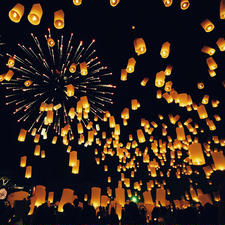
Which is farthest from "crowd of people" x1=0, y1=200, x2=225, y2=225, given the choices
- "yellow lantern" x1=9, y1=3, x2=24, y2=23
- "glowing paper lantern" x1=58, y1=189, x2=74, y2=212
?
"glowing paper lantern" x1=58, y1=189, x2=74, y2=212

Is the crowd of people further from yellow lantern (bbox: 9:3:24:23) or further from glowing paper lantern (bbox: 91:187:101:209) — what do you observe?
glowing paper lantern (bbox: 91:187:101:209)

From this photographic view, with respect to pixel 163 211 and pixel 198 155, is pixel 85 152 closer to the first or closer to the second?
pixel 198 155

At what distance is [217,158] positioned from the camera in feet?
21.3

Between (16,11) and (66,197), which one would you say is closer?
(16,11)

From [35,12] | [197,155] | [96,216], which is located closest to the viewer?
[96,216]

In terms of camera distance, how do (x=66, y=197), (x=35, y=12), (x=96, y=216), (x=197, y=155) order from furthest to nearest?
(x=66, y=197) < (x=197, y=155) < (x=35, y=12) < (x=96, y=216)

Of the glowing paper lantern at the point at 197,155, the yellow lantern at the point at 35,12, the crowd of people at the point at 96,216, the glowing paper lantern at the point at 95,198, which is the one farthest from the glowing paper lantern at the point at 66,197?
the yellow lantern at the point at 35,12

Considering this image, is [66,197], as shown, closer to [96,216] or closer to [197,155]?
[96,216]

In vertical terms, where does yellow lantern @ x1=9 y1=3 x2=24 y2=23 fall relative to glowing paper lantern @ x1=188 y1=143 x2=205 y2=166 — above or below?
above

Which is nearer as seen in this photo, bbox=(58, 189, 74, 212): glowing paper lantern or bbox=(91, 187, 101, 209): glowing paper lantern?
bbox=(58, 189, 74, 212): glowing paper lantern

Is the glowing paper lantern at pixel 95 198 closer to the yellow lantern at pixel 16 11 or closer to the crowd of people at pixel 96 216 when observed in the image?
the crowd of people at pixel 96 216

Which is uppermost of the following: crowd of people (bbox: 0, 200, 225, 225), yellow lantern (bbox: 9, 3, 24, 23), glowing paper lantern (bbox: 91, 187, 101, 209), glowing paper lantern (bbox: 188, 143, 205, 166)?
yellow lantern (bbox: 9, 3, 24, 23)

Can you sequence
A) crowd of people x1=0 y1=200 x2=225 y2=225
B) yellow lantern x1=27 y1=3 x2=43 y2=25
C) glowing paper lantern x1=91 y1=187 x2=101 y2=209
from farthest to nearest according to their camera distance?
glowing paper lantern x1=91 y1=187 x2=101 y2=209, yellow lantern x1=27 y1=3 x2=43 y2=25, crowd of people x1=0 y1=200 x2=225 y2=225

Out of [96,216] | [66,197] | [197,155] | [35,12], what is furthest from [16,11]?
[66,197]
